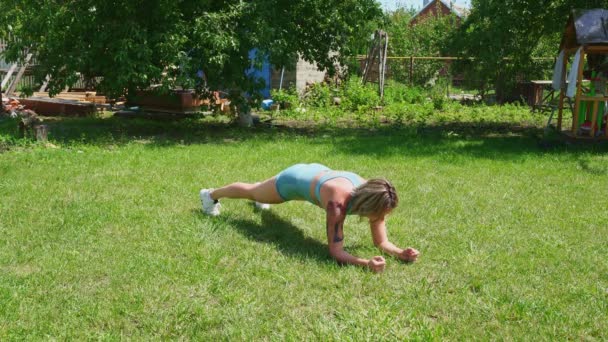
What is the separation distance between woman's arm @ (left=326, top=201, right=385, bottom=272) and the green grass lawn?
79mm

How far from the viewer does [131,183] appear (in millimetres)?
6758

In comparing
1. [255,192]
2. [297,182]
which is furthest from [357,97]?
[297,182]

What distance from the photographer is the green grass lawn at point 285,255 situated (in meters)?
3.42

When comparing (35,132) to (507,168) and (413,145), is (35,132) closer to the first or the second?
(413,145)

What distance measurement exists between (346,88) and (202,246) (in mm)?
13132

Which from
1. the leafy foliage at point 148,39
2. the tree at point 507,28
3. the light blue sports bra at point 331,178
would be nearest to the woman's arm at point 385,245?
the light blue sports bra at point 331,178

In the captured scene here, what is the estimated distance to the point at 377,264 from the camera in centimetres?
411

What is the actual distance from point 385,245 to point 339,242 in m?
0.42

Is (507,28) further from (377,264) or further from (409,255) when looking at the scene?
(377,264)

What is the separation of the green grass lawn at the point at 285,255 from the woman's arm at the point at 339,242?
0.08 metres

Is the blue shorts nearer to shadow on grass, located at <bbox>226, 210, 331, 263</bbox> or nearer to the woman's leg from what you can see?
the woman's leg

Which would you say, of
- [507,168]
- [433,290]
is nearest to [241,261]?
[433,290]

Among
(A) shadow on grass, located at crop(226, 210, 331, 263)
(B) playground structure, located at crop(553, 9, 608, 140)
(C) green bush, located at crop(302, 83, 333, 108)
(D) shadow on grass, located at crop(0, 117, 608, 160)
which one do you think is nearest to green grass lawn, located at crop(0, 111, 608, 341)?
(A) shadow on grass, located at crop(226, 210, 331, 263)

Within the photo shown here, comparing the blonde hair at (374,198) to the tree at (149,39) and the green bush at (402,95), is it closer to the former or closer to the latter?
the tree at (149,39)
